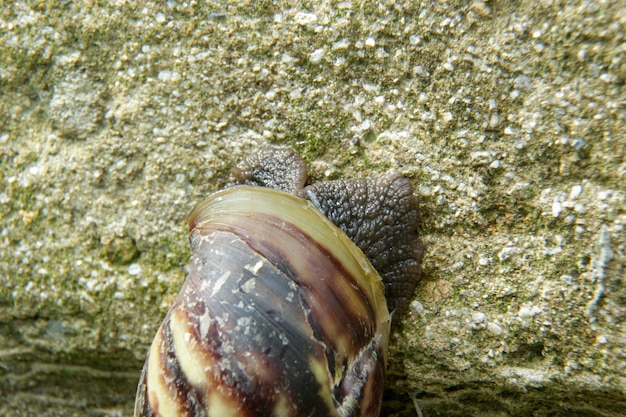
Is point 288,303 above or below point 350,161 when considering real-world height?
below

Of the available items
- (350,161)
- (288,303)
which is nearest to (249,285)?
(288,303)

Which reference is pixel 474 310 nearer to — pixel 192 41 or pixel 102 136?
pixel 192 41

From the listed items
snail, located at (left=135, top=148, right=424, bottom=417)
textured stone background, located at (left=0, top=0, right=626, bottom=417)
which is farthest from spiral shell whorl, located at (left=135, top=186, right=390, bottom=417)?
textured stone background, located at (left=0, top=0, right=626, bottom=417)

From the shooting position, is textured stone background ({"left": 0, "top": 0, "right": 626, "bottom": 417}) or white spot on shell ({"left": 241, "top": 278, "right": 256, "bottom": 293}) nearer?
white spot on shell ({"left": 241, "top": 278, "right": 256, "bottom": 293})

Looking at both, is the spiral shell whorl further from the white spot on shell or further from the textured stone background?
the textured stone background

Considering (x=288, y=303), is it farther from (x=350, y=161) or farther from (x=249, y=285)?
(x=350, y=161)

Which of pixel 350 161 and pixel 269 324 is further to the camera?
pixel 350 161
